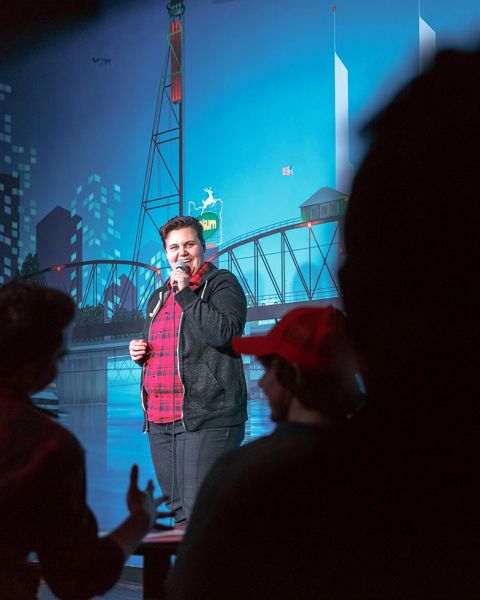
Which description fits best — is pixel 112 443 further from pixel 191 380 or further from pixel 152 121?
pixel 191 380

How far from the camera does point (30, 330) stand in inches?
42.6

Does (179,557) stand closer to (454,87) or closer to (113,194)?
(454,87)

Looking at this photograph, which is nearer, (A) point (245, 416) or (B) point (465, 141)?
(B) point (465, 141)

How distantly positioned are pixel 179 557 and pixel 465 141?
0.26 metres

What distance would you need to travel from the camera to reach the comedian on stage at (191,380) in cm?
Result: 222

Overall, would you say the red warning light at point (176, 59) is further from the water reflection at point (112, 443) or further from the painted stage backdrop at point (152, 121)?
the water reflection at point (112, 443)

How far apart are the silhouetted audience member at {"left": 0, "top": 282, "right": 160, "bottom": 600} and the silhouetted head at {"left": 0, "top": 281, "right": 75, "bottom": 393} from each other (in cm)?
5

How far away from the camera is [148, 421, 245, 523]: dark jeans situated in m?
2.19

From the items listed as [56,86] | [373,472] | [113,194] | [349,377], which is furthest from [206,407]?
[56,86]

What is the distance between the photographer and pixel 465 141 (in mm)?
269

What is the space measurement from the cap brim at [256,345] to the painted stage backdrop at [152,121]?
9.26 ft

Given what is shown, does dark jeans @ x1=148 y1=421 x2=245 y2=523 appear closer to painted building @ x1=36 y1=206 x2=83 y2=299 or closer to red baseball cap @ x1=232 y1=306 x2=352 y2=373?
red baseball cap @ x1=232 y1=306 x2=352 y2=373

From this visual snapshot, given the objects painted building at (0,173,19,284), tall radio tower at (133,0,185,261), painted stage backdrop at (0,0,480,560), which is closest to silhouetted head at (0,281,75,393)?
painted stage backdrop at (0,0,480,560)

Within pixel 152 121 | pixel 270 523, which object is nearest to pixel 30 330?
pixel 270 523
